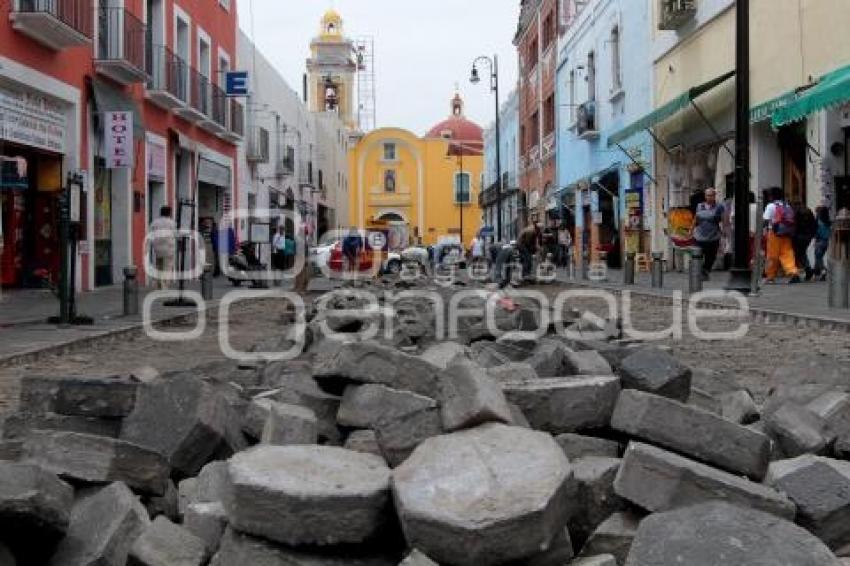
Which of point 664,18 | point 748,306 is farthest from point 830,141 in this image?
point 664,18

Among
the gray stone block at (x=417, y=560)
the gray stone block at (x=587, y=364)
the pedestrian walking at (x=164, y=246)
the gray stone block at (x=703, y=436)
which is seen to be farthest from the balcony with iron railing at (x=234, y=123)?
the gray stone block at (x=417, y=560)

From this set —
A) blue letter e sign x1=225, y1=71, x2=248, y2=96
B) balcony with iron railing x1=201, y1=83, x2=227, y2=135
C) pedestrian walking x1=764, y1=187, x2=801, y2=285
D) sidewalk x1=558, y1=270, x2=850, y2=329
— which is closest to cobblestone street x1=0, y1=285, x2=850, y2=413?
sidewalk x1=558, y1=270, x2=850, y2=329

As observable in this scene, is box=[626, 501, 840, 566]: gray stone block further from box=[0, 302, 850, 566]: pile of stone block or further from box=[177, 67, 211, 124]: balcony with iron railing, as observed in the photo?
box=[177, 67, 211, 124]: balcony with iron railing

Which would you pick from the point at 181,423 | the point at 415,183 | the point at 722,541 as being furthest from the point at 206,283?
the point at 415,183

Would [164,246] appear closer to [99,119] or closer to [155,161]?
[99,119]

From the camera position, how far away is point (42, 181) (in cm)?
1777

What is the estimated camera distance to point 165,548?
107 inches

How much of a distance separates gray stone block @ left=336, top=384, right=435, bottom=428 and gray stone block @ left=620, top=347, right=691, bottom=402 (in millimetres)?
1210

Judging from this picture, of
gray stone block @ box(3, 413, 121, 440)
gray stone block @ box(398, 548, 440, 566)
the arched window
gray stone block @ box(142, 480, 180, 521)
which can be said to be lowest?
gray stone block @ box(142, 480, 180, 521)

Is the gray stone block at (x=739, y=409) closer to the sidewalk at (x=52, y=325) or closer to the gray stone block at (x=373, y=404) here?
the gray stone block at (x=373, y=404)

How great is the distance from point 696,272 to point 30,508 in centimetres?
1313

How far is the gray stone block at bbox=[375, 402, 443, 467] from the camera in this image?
10.4 ft

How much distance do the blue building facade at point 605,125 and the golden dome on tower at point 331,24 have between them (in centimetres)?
4723

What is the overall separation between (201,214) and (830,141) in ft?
63.8
